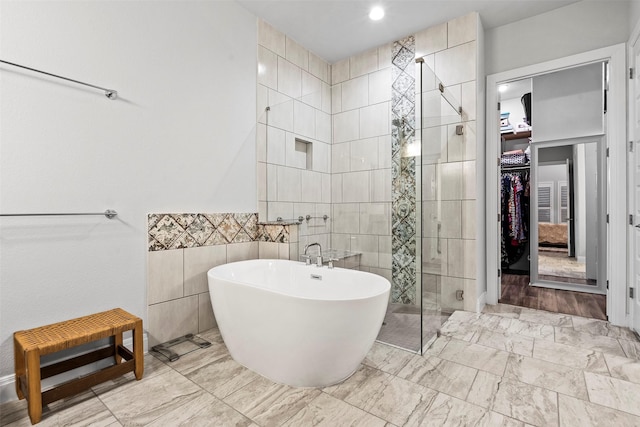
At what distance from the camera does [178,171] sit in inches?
89.4

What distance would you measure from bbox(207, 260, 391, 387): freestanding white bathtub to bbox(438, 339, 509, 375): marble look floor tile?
704 millimetres

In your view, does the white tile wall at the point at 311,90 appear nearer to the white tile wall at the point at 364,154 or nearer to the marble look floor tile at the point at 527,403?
the white tile wall at the point at 364,154

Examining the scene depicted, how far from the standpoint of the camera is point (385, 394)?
1609 millimetres

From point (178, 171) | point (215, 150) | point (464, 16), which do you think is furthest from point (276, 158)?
point (464, 16)

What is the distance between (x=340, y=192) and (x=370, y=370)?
1.49 metres

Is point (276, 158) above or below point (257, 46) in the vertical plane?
below

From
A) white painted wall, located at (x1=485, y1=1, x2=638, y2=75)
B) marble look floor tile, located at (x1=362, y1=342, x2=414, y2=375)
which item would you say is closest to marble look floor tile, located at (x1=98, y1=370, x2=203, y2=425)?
marble look floor tile, located at (x1=362, y1=342, x2=414, y2=375)

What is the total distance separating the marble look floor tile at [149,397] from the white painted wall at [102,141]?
488mm

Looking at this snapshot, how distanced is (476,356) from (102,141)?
8.73ft

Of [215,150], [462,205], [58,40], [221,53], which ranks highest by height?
[221,53]

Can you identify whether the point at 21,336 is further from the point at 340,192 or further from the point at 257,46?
the point at 257,46

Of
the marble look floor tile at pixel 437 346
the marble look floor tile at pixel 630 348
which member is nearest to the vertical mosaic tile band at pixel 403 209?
the marble look floor tile at pixel 437 346

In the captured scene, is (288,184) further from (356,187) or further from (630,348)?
(630,348)

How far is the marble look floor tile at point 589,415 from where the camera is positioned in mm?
1409
